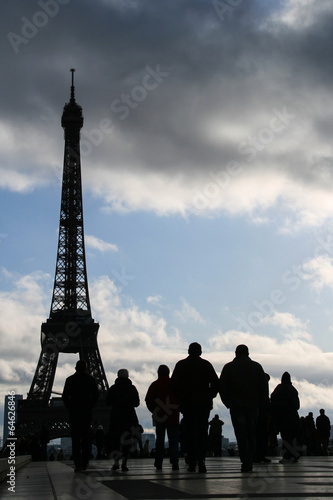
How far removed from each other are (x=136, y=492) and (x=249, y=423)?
4125mm

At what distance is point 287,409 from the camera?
1616 cm

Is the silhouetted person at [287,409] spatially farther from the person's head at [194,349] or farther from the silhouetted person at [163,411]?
the person's head at [194,349]

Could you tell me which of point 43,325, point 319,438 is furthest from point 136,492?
point 43,325

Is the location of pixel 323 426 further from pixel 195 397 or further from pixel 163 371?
pixel 195 397

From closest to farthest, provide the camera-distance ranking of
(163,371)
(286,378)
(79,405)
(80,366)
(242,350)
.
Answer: (242,350) < (79,405) < (80,366) < (163,371) < (286,378)

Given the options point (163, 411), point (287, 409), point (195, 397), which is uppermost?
Answer: point (287, 409)

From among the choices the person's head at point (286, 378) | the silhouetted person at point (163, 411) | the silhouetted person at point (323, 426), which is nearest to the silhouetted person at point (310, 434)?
the silhouetted person at point (323, 426)

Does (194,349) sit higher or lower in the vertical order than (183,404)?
higher

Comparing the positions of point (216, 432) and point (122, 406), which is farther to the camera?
point (216, 432)

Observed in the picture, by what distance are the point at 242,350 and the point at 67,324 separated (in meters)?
67.0

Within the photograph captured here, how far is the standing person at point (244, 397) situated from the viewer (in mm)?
10898

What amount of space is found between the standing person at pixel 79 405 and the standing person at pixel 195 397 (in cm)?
166

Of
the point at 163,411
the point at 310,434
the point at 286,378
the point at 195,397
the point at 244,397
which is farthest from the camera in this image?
the point at 310,434

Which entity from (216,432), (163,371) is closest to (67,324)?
(216,432)
